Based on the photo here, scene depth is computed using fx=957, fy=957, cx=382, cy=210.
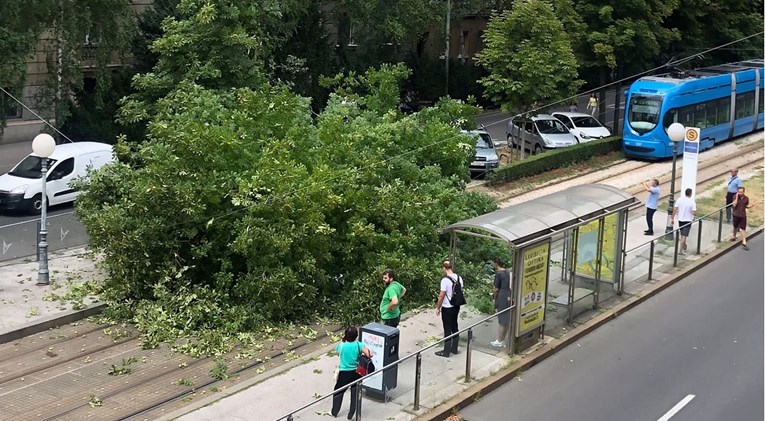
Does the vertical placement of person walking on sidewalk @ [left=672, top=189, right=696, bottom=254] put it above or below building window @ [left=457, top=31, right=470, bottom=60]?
below

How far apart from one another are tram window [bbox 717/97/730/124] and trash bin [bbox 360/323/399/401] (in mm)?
27486

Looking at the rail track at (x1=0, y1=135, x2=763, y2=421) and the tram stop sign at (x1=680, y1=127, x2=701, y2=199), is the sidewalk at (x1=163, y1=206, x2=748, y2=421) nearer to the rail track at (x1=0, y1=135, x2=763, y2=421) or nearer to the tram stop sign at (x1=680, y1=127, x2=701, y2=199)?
the rail track at (x1=0, y1=135, x2=763, y2=421)

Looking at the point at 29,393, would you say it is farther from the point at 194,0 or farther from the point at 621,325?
the point at 194,0

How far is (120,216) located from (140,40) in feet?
64.4

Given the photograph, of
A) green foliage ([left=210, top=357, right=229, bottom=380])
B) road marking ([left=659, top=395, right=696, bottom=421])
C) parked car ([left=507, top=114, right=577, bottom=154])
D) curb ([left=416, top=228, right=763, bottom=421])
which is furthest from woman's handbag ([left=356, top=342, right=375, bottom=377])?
parked car ([left=507, top=114, right=577, bottom=154])

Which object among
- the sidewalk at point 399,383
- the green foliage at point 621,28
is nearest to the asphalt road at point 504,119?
the green foliage at point 621,28

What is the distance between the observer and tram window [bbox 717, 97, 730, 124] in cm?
3703

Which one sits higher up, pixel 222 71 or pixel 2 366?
pixel 222 71

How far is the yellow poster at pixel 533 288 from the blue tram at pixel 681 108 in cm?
2024

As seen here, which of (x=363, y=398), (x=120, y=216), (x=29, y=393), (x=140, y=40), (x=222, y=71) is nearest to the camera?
(x=363, y=398)

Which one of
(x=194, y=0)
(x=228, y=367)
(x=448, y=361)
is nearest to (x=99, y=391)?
(x=228, y=367)

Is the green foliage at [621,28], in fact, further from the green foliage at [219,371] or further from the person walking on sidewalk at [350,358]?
the person walking on sidewalk at [350,358]

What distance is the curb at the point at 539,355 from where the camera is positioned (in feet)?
43.2

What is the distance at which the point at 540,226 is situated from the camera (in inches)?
619
